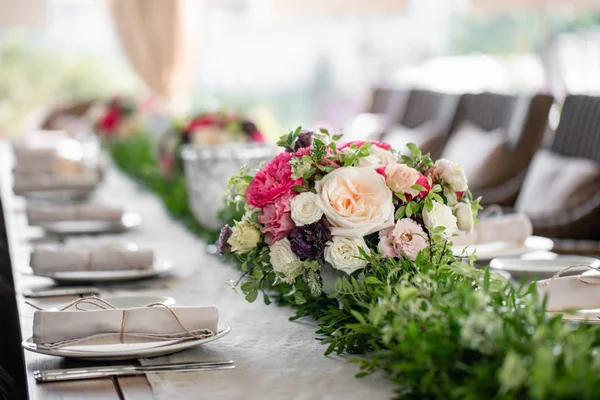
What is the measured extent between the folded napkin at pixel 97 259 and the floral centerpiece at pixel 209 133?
126 cm

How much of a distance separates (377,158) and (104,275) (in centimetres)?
63

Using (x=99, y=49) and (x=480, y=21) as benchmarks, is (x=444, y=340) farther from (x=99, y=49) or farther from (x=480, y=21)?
(x=99, y=49)

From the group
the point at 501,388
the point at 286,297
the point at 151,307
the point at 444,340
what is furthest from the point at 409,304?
the point at 286,297

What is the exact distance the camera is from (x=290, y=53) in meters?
9.26

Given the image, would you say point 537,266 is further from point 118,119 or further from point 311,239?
point 118,119

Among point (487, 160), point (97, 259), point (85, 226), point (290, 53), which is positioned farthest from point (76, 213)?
point (290, 53)

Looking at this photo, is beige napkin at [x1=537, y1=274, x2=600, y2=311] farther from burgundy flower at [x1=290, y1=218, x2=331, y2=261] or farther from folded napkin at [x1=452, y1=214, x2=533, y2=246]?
folded napkin at [x1=452, y1=214, x2=533, y2=246]

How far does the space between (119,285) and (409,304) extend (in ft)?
2.75

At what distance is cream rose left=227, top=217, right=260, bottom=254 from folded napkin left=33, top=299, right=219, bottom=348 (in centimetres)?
15

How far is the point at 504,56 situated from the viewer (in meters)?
7.58

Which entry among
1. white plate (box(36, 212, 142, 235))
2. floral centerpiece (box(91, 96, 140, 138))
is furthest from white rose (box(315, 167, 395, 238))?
floral centerpiece (box(91, 96, 140, 138))

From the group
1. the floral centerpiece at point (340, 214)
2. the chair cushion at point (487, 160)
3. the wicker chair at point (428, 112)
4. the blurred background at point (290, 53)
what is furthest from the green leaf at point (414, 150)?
the blurred background at point (290, 53)

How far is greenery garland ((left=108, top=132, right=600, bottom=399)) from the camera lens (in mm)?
810

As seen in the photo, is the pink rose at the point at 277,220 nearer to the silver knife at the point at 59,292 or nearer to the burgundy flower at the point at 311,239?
the burgundy flower at the point at 311,239
